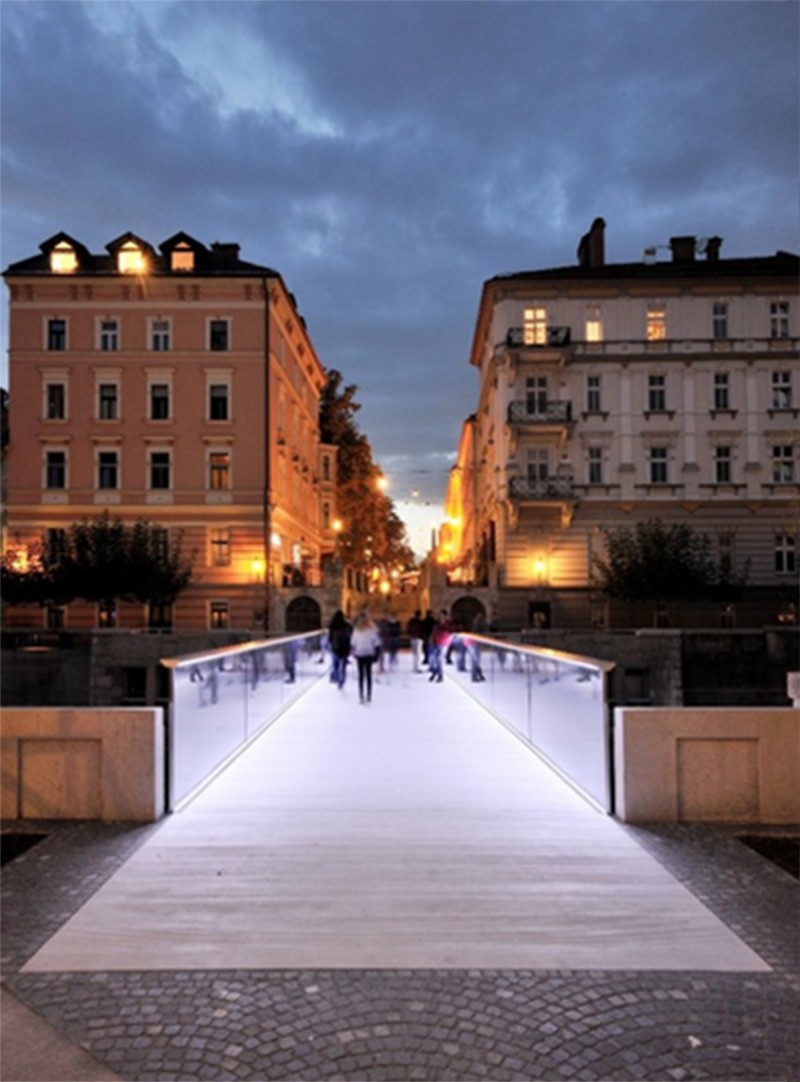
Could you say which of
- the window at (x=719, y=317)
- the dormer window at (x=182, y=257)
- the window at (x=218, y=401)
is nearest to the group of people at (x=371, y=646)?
the window at (x=218, y=401)

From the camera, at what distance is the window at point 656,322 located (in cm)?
4062

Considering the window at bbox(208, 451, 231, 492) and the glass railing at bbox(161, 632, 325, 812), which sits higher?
the window at bbox(208, 451, 231, 492)

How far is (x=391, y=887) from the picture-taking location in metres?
4.90

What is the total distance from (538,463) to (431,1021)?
3755 cm

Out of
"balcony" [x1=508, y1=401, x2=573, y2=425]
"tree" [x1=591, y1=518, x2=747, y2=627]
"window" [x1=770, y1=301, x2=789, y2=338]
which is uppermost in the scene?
"window" [x1=770, y1=301, x2=789, y2=338]

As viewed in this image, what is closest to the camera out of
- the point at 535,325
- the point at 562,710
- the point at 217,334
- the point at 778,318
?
the point at 562,710

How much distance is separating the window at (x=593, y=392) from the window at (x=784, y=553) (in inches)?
418

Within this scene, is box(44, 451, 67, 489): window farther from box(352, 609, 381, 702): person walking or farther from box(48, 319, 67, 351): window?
box(352, 609, 381, 702): person walking

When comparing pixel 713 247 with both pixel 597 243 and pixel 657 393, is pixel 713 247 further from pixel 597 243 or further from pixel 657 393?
pixel 657 393

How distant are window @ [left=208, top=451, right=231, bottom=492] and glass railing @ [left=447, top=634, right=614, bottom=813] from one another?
2841 centimetres

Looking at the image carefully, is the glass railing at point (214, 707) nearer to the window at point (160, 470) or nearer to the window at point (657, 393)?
the window at point (160, 470)

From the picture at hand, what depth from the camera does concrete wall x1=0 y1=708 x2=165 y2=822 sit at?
6.36 metres

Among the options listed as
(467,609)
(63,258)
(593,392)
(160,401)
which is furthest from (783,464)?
(63,258)

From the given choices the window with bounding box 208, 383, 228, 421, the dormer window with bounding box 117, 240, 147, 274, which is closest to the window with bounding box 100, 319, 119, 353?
the dormer window with bounding box 117, 240, 147, 274
